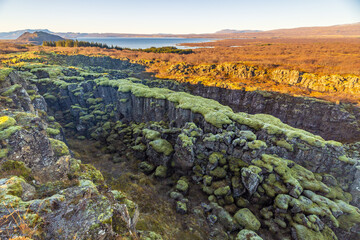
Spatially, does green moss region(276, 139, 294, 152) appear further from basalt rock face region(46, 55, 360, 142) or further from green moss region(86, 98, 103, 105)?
green moss region(86, 98, 103, 105)

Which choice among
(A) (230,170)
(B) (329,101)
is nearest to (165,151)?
(A) (230,170)

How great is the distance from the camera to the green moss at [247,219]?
14483mm

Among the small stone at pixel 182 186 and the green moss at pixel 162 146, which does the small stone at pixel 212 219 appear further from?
the green moss at pixel 162 146

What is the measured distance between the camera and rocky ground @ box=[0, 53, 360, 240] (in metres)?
6.87

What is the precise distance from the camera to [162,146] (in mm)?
21969

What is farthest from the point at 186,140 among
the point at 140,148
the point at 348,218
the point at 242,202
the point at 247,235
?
the point at 348,218

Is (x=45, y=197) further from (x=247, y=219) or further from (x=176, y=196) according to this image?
(x=247, y=219)

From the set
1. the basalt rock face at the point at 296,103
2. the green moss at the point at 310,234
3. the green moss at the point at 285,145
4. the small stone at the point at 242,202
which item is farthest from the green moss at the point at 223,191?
the basalt rock face at the point at 296,103

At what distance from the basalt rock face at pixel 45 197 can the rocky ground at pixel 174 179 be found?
39mm

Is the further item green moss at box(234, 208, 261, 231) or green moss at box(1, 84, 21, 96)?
green moss at box(1, 84, 21, 96)

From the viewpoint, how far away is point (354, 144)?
1072 inches

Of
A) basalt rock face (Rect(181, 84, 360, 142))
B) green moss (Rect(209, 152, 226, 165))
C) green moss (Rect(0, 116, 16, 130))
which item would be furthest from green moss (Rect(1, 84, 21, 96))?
basalt rock face (Rect(181, 84, 360, 142))

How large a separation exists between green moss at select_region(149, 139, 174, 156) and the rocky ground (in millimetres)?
142

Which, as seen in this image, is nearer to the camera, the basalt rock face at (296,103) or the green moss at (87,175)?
the green moss at (87,175)
